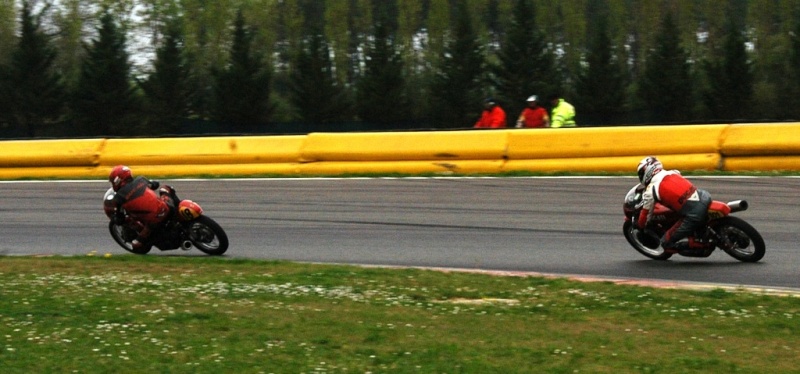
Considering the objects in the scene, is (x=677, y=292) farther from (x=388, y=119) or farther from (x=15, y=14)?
(x=15, y=14)

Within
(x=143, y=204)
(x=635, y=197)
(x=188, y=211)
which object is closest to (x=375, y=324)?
(x=635, y=197)

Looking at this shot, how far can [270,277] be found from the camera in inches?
410

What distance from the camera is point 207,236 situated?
12.6 meters

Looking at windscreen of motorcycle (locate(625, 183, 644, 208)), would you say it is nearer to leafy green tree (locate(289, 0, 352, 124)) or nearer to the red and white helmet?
the red and white helmet

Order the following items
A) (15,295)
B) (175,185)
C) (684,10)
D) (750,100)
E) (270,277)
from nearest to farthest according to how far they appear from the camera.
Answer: (15,295) < (270,277) < (175,185) < (750,100) < (684,10)

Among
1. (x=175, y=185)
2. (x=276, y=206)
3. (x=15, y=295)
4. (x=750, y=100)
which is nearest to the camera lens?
(x=15, y=295)

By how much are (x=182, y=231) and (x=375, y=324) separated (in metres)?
5.21

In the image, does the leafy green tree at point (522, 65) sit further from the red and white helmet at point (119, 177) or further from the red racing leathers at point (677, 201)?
the red racing leathers at point (677, 201)

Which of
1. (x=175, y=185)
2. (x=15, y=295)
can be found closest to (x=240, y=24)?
(x=175, y=185)

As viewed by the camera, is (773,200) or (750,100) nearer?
(773,200)

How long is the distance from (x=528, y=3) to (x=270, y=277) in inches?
1769

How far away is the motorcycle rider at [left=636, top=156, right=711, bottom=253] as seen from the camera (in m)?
11.2

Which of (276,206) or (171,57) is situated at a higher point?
(171,57)

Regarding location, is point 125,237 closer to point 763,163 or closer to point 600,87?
point 763,163
